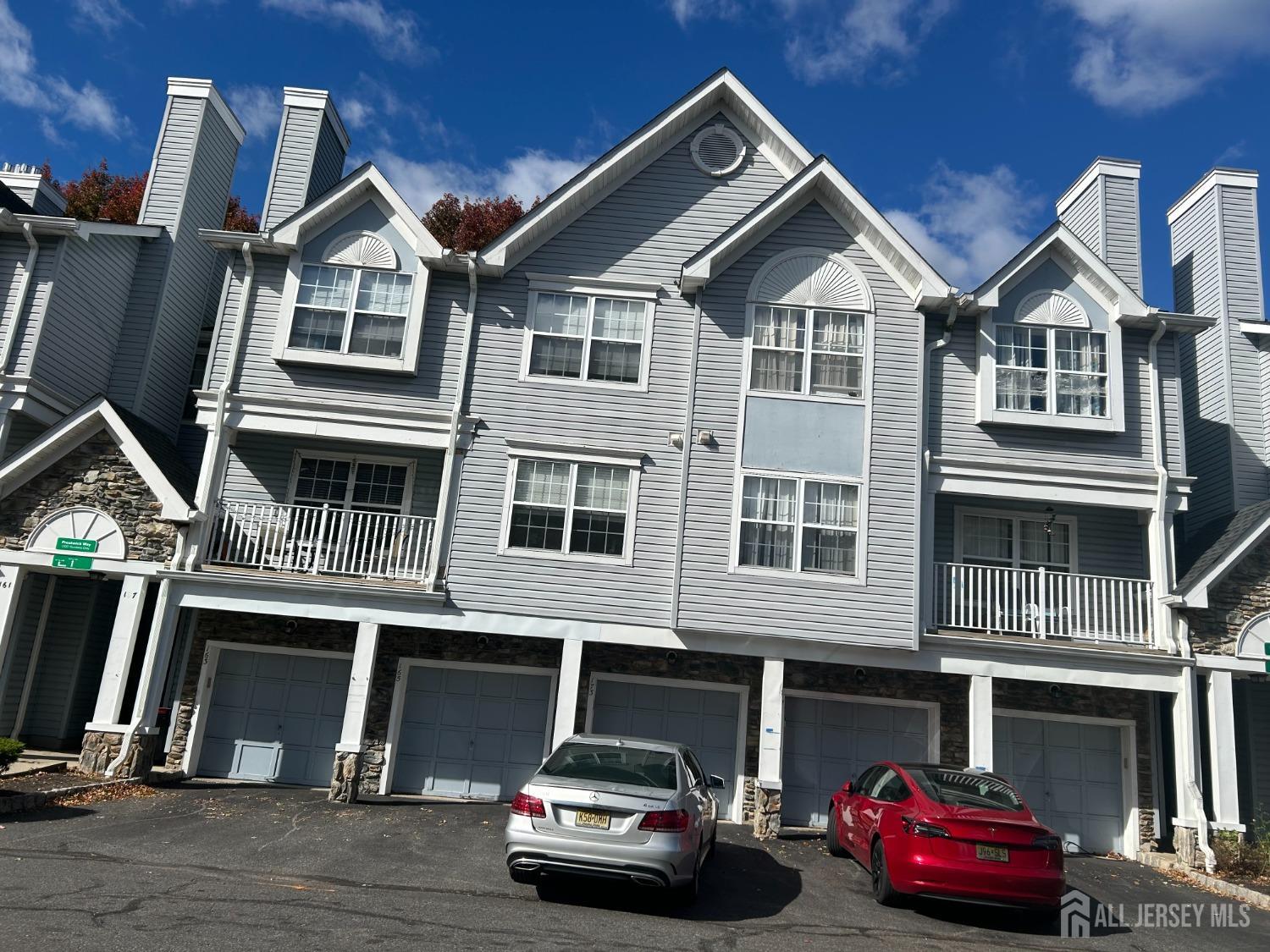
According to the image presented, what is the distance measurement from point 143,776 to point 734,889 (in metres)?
9.10

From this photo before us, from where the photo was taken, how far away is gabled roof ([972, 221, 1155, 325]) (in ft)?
51.5

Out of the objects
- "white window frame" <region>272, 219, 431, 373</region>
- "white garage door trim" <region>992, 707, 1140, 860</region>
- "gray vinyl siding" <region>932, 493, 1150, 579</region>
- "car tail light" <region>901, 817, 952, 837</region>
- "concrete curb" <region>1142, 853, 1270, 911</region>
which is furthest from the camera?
"gray vinyl siding" <region>932, 493, 1150, 579</region>

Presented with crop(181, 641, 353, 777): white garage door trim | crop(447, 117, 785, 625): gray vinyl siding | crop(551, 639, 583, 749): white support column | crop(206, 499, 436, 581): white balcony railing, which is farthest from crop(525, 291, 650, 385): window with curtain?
crop(181, 641, 353, 777): white garage door trim

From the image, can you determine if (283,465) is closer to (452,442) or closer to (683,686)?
(452,442)

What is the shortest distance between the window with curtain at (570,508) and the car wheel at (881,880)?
6.25 meters

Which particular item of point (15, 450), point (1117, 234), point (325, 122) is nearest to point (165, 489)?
point (15, 450)

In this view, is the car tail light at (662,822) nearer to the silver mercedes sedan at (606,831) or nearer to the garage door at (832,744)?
the silver mercedes sedan at (606,831)

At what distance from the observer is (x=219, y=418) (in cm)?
1524

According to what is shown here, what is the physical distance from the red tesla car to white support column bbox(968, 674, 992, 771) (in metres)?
3.76

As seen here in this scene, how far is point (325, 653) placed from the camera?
16.1 metres

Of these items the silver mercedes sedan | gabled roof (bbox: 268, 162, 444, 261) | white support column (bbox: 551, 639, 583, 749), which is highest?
gabled roof (bbox: 268, 162, 444, 261)

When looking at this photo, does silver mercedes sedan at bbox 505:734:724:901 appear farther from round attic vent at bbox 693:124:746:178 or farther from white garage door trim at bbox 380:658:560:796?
round attic vent at bbox 693:124:746:178

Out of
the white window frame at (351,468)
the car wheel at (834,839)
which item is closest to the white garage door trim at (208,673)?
the white window frame at (351,468)

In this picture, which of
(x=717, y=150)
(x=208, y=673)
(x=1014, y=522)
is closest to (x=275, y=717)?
(x=208, y=673)
